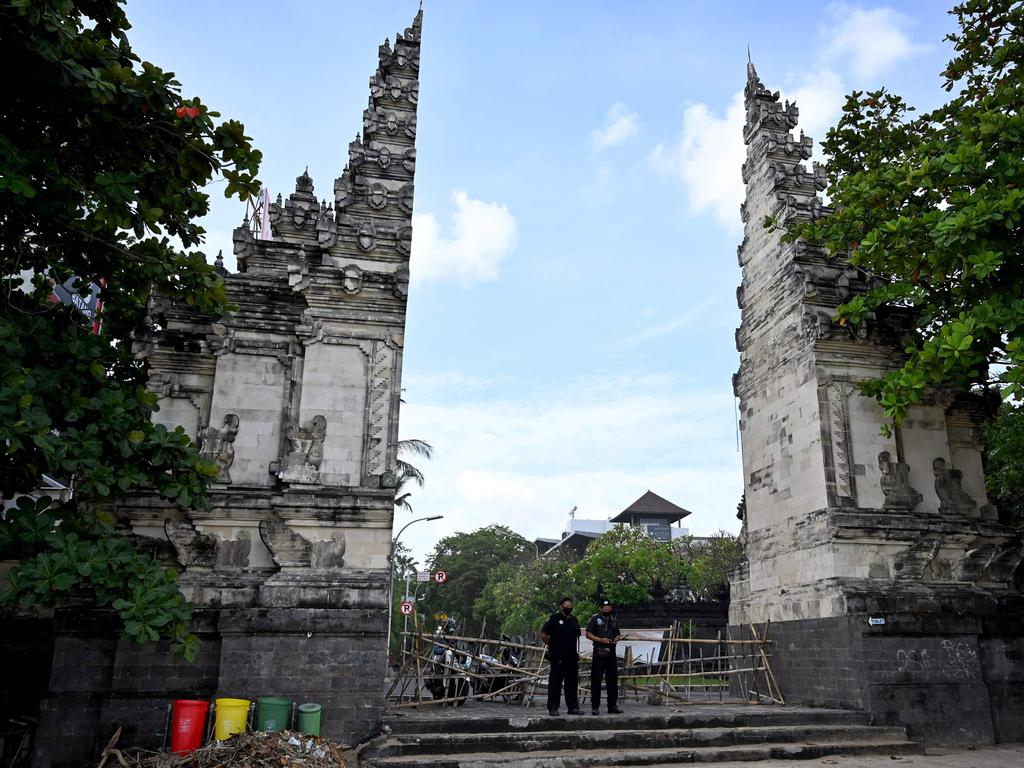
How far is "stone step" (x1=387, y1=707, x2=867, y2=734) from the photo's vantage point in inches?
467

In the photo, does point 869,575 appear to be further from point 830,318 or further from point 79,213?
point 79,213

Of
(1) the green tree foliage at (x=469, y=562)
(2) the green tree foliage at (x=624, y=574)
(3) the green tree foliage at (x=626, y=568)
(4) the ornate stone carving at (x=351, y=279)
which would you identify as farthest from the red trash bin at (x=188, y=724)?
(1) the green tree foliage at (x=469, y=562)

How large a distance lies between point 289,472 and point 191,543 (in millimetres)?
1893

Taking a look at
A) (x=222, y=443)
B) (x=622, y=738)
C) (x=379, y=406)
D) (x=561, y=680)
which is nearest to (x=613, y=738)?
(x=622, y=738)

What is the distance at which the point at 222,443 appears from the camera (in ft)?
42.8

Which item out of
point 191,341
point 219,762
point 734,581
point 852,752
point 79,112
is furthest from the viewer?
point 734,581

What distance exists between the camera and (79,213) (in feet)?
29.8

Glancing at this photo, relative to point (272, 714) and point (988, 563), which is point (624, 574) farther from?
point (272, 714)

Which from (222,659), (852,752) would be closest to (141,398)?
(222,659)

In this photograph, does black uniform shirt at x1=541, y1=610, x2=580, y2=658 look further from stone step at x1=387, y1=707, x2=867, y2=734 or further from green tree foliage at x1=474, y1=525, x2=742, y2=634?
green tree foliage at x1=474, y1=525, x2=742, y2=634

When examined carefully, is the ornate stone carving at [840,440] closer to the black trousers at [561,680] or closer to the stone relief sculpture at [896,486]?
the stone relief sculpture at [896,486]

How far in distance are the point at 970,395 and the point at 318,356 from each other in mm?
13158

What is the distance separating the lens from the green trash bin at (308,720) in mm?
10883

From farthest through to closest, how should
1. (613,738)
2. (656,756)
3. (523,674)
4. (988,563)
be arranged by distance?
1. (523,674)
2. (988,563)
3. (613,738)
4. (656,756)
